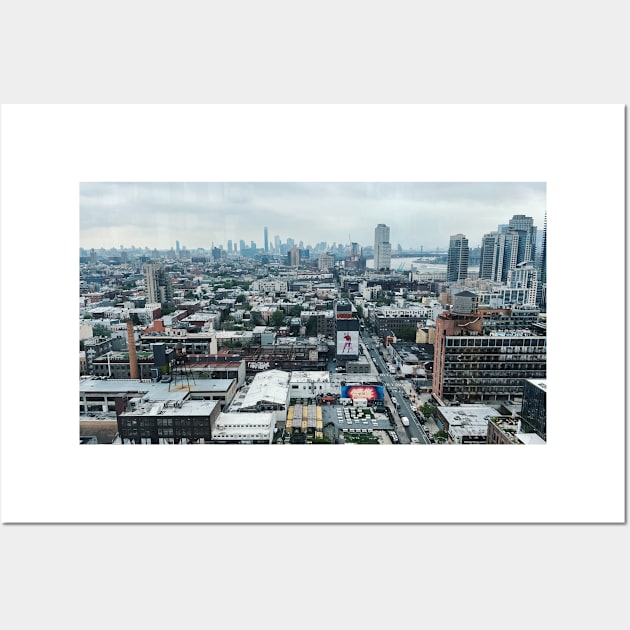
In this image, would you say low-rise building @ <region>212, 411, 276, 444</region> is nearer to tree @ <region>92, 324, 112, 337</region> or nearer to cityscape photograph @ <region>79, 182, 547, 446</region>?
cityscape photograph @ <region>79, 182, 547, 446</region>

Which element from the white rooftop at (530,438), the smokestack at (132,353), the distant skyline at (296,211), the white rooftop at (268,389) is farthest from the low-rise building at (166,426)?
the white rooftop at (530,438)

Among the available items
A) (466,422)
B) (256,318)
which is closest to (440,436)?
(466,422)
